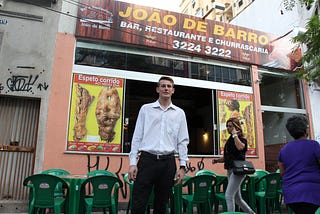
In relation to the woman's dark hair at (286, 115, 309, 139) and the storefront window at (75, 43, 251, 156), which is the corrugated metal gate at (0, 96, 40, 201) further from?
the woman's dark hair at (286, 115, 309, 139)

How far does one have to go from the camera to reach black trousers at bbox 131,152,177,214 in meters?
2.70

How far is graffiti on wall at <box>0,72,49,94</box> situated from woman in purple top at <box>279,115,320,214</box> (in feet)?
18.2

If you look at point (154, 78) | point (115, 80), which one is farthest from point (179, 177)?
point (154, 78)

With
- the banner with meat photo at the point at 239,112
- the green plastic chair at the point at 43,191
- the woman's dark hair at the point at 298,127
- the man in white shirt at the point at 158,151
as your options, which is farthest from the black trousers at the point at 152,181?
the banner with meat photo at the point at 239,112

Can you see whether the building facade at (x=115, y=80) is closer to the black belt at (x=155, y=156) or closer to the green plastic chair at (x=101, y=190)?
the green plastic chair at (x=101, y=190)

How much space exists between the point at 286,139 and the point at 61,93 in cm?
743

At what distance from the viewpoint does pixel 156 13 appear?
7848mm

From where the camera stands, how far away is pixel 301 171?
260cm

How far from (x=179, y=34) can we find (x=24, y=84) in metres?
4.41

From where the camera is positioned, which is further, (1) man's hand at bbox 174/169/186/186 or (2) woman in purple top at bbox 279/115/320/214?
(1) man's hand at bbox 174/169/186/186

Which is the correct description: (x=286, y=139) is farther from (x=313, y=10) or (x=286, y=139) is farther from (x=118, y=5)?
(x=118, y=5)

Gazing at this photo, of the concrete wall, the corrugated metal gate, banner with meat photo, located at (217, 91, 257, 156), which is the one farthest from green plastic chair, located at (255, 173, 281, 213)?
the corrugated metal gate

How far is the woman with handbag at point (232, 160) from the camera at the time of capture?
441 cm

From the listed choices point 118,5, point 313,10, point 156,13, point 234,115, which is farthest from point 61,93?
point 313,10
